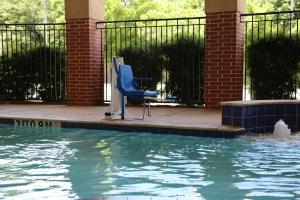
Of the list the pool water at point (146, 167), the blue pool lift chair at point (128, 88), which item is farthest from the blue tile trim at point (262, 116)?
the blue pool lift chair at point (128, 88)

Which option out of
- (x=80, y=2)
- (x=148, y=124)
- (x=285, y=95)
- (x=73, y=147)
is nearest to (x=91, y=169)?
(x=73, y=147)

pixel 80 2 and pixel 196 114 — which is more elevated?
pixel 80 2

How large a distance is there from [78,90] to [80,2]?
1.81m

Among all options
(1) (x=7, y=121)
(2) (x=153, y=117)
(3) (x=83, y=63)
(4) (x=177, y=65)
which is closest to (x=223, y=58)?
(4) (x=177, y=65)

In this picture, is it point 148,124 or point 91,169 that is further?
point 148,124

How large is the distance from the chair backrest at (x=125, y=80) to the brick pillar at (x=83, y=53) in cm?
252

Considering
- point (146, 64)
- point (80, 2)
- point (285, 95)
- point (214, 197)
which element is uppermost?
point (80, 2)

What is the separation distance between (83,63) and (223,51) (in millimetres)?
2976

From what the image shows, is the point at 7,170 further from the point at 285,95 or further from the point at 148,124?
the point at 285,95

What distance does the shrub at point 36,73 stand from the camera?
409 inches

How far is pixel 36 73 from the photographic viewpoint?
409 inches

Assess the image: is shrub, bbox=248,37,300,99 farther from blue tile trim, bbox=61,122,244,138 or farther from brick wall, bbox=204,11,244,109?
blue tile trim, bbox=61,122,244,138

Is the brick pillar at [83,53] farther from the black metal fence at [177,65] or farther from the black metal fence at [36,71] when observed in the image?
the black metal fence at [36,71]

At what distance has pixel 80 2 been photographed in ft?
31.2
